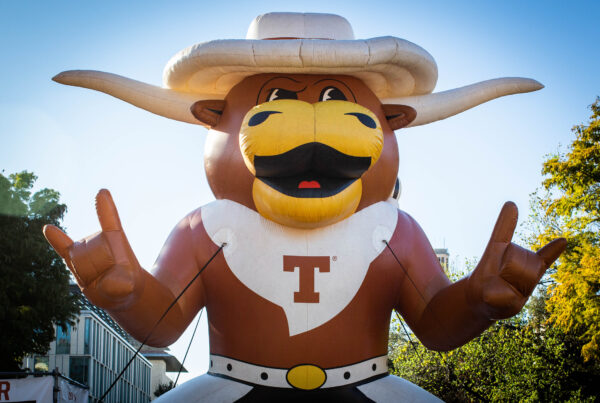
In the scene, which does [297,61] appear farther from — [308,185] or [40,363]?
[40,363]

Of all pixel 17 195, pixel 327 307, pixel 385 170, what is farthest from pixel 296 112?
pixel 17 195

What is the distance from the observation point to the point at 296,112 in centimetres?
598

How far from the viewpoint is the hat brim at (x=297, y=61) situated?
20.1 feet

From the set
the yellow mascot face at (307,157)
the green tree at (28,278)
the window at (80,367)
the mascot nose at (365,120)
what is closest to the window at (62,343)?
the window at (80,367)

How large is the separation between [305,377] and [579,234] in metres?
10.4

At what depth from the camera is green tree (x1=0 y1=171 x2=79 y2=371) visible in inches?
571

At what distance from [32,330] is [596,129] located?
11.8m

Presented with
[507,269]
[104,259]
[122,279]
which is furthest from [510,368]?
[104,259]

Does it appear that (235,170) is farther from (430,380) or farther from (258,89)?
(430,380)

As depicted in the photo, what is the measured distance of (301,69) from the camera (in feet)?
20.6

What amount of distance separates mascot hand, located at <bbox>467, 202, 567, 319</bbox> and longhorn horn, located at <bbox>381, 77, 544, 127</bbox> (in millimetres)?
1723

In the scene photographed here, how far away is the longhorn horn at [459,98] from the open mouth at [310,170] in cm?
119

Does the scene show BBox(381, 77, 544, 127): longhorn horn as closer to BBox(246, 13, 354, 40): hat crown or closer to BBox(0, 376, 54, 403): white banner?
BBox(246, 13, 354, 40): hat crown

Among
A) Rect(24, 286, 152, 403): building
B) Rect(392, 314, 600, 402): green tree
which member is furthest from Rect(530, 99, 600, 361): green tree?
Rect(24, 286, 152, 403): building
